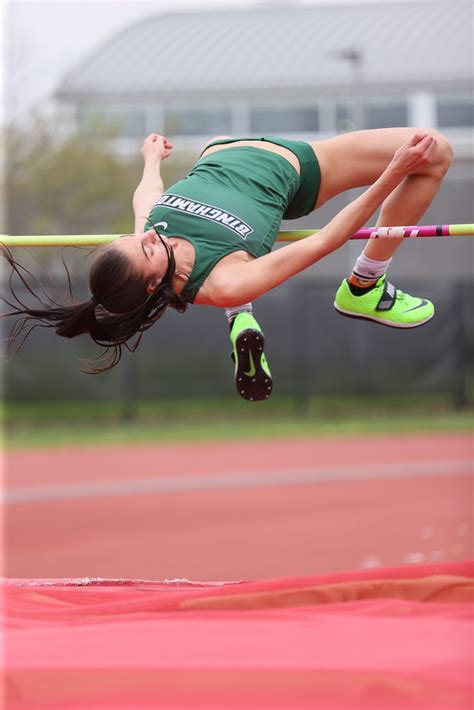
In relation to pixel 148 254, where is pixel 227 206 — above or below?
above

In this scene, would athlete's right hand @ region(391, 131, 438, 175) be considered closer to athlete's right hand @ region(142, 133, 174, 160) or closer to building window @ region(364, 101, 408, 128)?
athlete's right hand @ region(142, 133, 174, 160)

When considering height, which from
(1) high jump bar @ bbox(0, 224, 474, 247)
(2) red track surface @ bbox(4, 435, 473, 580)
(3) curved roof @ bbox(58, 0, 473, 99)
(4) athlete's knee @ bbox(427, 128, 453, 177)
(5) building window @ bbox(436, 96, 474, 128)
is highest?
(3) curved roof @ bbox(58, 0, 473, 99)

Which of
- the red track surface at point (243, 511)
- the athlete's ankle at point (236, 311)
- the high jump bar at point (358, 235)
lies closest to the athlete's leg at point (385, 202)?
the high jump bar at point (358, 235)

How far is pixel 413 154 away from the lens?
320cm

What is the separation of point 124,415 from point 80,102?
244 inches

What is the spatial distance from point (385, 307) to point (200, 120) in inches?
541

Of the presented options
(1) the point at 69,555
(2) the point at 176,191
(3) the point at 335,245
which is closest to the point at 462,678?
(3) the point at 335,245

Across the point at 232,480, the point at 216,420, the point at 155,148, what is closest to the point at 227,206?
the point at 155,148

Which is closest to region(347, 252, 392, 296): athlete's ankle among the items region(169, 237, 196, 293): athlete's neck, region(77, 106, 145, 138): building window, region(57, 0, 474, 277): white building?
region(169, 237, 196, 293): athlete's neck

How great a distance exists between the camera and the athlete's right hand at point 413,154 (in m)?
3.19

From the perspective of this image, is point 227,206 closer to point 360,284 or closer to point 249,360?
point 249,360

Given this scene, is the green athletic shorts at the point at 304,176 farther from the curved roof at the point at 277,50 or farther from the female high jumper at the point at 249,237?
the curved roof at the point at 277,50

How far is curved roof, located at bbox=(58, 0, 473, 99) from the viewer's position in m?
16.0

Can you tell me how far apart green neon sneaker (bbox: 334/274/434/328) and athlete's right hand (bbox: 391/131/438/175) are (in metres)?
0.66
